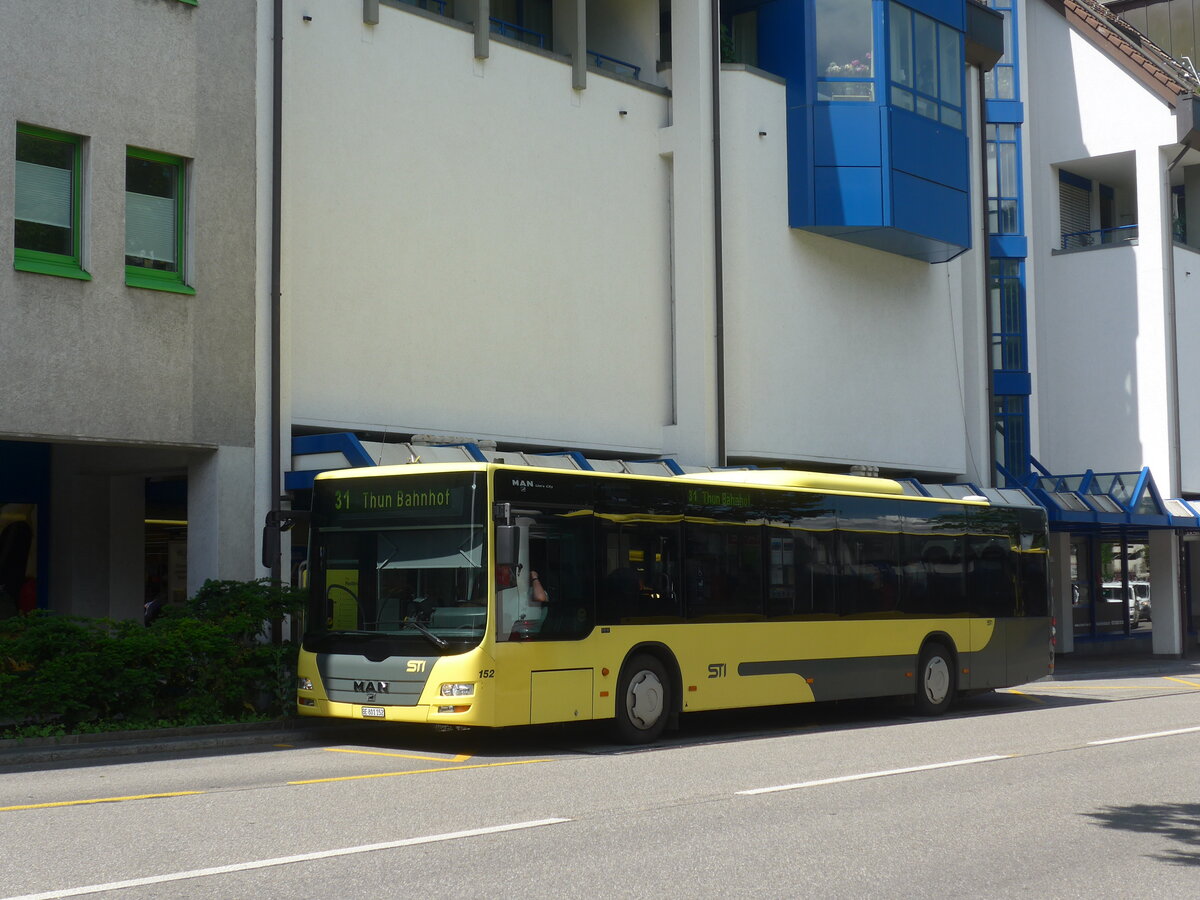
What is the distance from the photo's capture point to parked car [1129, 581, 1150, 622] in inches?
1710

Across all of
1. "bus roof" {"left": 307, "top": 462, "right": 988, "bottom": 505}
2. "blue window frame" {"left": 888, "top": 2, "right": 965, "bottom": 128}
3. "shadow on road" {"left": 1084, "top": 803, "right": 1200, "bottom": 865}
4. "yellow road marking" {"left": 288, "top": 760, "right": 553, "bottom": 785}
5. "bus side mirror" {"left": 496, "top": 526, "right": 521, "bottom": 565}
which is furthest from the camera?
"blue window frame" {"left": 888, "top": 2, "right": 965, "bottom": 128}

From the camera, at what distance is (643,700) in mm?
15242

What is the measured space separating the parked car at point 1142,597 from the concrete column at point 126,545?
1225 inches

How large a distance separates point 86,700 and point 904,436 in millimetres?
19093

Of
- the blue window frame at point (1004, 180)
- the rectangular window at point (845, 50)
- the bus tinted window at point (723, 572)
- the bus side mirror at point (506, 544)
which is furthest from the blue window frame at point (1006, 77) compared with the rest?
the bus side mirror at point (506, 544)

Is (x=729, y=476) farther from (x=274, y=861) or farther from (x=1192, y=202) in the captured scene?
(x=1192, y=202)

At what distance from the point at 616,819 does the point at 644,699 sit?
553 centimetres

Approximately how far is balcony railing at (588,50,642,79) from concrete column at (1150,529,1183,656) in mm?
18701

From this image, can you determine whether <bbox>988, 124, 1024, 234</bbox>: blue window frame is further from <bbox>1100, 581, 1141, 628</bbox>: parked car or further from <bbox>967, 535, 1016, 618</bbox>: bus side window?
<bbox>967, 535, 1016, 618</bbox>: bus side window

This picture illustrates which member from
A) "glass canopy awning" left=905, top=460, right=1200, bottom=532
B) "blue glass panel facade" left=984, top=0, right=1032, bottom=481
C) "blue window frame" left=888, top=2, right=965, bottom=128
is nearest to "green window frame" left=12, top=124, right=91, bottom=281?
"blue window frame" left=888, top=2, right=965, bottom=128

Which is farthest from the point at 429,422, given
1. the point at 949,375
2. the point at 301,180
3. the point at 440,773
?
the point at 949,375

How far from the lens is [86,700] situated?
1474 centimetres

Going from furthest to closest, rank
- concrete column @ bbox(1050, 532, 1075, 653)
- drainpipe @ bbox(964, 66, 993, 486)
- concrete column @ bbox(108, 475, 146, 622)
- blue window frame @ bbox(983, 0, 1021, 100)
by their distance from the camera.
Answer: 1. concrete column @ bbox(1050, 532, 1075, 653)
2. blue window frame @ bbox(983, 0, 1021, 100)
3. drainpipe @ bbox(964, 66, 993, 486)
4. concrete column @ bbox(108, 475, 146, 622)

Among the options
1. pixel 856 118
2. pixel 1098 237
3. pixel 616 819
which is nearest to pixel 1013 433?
pixel 1098 237
